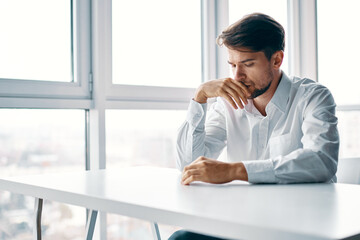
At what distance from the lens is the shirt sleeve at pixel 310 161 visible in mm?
1392

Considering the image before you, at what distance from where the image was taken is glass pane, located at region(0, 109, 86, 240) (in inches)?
80.7

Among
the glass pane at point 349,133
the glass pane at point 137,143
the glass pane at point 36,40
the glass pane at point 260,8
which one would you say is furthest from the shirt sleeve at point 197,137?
the glass pane at point 349,133

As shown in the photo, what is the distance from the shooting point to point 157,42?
2.68 meters

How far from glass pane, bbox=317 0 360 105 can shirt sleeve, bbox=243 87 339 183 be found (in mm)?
2130

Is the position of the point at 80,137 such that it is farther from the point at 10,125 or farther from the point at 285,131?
the point at 285,131

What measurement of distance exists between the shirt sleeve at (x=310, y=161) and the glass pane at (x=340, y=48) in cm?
213

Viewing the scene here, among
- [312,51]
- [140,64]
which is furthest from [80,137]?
[312,51]

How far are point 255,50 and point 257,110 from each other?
10.5 inches

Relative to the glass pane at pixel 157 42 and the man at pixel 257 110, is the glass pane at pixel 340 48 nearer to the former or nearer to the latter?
the glass pane at pixel 157 42

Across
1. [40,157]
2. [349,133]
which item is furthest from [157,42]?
[349,133]

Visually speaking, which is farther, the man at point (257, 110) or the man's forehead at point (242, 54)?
the man's forehead at point (242, 54)

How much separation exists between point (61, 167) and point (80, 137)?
19 centimetres

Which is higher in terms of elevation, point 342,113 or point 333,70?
point 333,70

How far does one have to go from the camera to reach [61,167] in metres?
2.25
